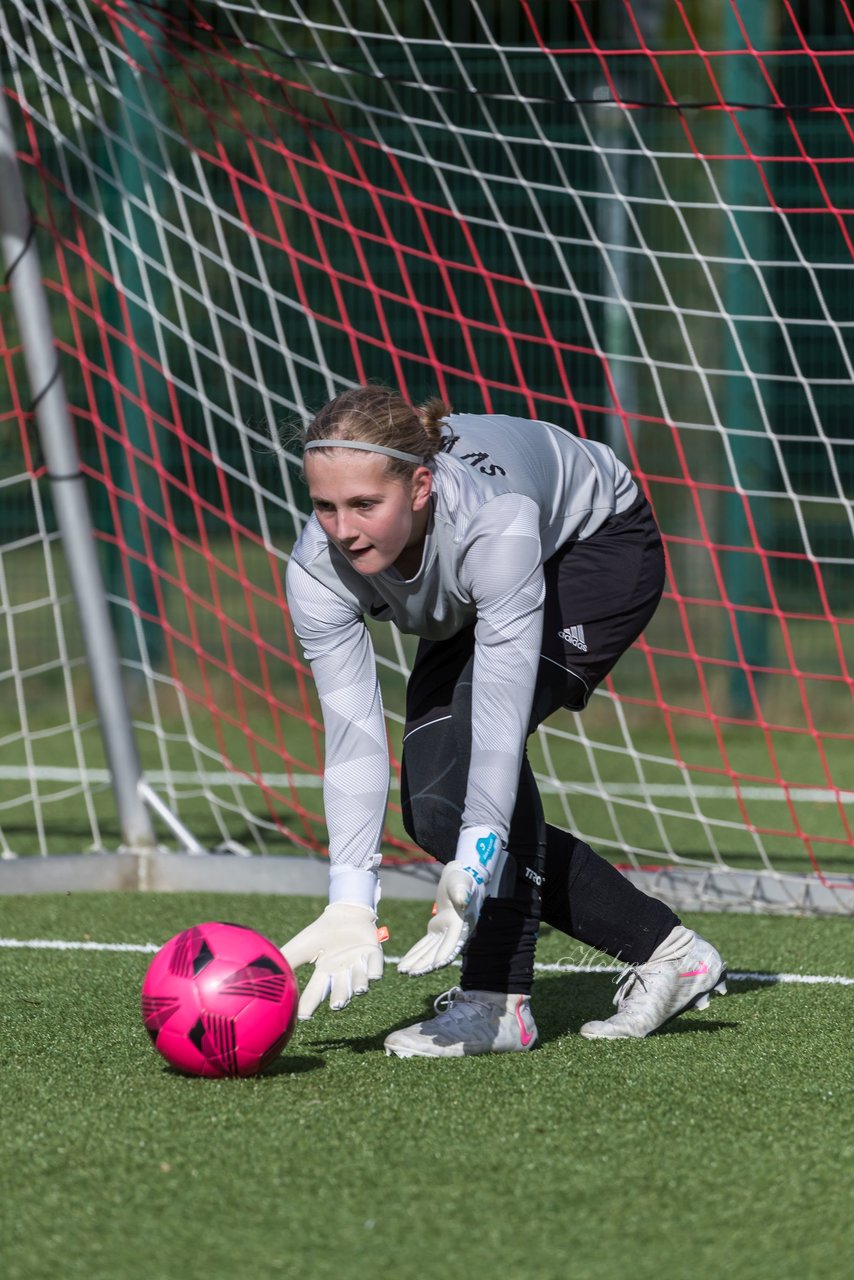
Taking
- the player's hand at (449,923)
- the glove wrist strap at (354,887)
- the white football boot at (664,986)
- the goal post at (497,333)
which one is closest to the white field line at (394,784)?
the goal post at (497,333)

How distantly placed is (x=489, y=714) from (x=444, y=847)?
39 centimetres

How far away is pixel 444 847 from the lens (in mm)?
3150

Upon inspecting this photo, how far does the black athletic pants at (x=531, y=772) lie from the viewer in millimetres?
3139

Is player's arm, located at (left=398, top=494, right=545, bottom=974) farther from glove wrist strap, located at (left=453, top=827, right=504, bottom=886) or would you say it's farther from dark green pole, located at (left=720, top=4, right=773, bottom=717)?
dark green pole, located at (left=720, top=4, right=773, bottom=717)

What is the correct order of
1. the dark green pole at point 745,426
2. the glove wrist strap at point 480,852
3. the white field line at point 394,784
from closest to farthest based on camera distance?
the glove wrist strap at point 480,852, the white field line at point 394,784, the dark green pole at point 745,426

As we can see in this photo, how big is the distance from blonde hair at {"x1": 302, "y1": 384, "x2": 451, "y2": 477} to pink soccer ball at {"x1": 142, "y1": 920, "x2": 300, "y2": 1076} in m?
0.87

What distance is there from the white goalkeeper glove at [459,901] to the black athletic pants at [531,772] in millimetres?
220

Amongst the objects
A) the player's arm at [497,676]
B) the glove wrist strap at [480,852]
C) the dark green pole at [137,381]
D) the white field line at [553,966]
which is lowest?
the white field line at [553,966]

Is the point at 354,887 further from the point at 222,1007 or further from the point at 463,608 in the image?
the point at 463,608

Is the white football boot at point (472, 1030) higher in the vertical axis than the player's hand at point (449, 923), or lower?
lower

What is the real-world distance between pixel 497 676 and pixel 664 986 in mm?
815

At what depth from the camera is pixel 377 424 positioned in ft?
9.47

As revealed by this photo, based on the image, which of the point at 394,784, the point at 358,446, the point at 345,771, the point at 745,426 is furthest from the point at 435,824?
the point at 745,426

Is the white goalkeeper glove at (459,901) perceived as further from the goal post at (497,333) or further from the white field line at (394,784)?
the goal post at (497,333)
